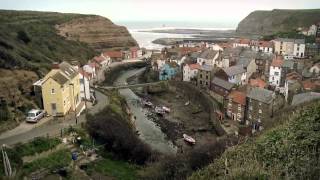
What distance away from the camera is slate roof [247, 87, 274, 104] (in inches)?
1191

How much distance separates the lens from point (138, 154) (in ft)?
73.7

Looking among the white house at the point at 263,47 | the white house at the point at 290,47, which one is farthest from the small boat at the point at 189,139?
the white house at the point at 263,47

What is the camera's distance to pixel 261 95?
102 ft

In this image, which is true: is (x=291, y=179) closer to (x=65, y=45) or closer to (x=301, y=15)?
(x=65, y=45)

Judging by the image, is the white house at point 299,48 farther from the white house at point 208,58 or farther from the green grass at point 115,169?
the green grass at point 115,169

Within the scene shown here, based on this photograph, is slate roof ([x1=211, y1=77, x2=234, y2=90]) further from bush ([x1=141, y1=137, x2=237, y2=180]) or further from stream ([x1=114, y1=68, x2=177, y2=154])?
bush ([x1=141, y1=137, x2=237, y2=180])

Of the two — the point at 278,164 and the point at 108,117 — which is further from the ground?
the point at 278,164

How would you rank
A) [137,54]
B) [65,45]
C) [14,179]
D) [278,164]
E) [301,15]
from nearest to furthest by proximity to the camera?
1. [278,164]
2. [14,179]
3. [65,45]
4. [137,54]
5. [301,15]

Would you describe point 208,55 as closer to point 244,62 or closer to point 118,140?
point 244,62

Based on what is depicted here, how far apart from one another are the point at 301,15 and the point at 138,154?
9626cm

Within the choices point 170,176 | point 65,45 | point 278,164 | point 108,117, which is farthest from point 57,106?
point 65,45

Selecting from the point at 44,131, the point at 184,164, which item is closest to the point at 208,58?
the point at 44,131

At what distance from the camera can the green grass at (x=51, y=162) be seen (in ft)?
58.1

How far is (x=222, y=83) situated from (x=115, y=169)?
23254 mm
